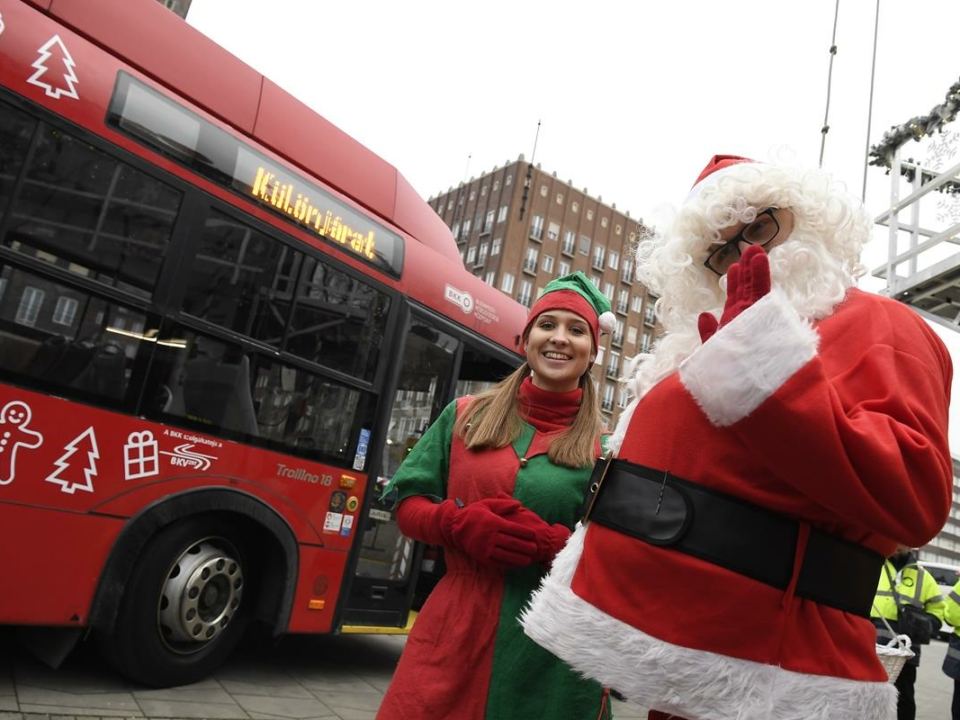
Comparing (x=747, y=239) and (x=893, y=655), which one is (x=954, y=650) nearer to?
(x=893, y=655)

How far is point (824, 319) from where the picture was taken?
1.38 m

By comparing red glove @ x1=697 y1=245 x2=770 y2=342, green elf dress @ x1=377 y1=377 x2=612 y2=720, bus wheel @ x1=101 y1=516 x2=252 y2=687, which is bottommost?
bus wheel @ x1=101 y1=516 x2=252 y2=687

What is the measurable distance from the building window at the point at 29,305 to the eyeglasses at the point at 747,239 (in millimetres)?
3088

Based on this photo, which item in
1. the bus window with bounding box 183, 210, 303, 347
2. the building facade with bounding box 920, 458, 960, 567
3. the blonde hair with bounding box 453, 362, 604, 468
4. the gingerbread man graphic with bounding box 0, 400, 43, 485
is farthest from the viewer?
the building facade with bounding box 920, 458, 960, 567

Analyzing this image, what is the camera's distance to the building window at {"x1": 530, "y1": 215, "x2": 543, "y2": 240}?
49.9 meters

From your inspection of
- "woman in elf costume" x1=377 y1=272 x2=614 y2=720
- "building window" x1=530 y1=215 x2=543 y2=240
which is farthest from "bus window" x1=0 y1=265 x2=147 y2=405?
"building window" x1=530 y1=215 x2=543 y2=240

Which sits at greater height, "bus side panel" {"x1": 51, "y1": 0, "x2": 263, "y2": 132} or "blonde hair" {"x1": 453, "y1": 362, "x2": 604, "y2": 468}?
"bus side panel" {"x1": 51, "y1": 0, "x2": 263, "y2": 132}

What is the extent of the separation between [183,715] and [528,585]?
8.59 ft

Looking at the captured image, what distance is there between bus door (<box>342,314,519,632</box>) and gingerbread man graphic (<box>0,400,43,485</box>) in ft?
7.26

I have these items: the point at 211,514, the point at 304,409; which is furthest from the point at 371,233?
the point at 211,514

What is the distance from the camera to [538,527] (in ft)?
6.33

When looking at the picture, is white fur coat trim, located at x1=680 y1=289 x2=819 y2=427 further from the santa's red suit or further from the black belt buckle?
the black belt buckle

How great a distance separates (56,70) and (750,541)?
378cm

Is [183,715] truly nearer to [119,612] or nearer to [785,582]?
[119,612]
